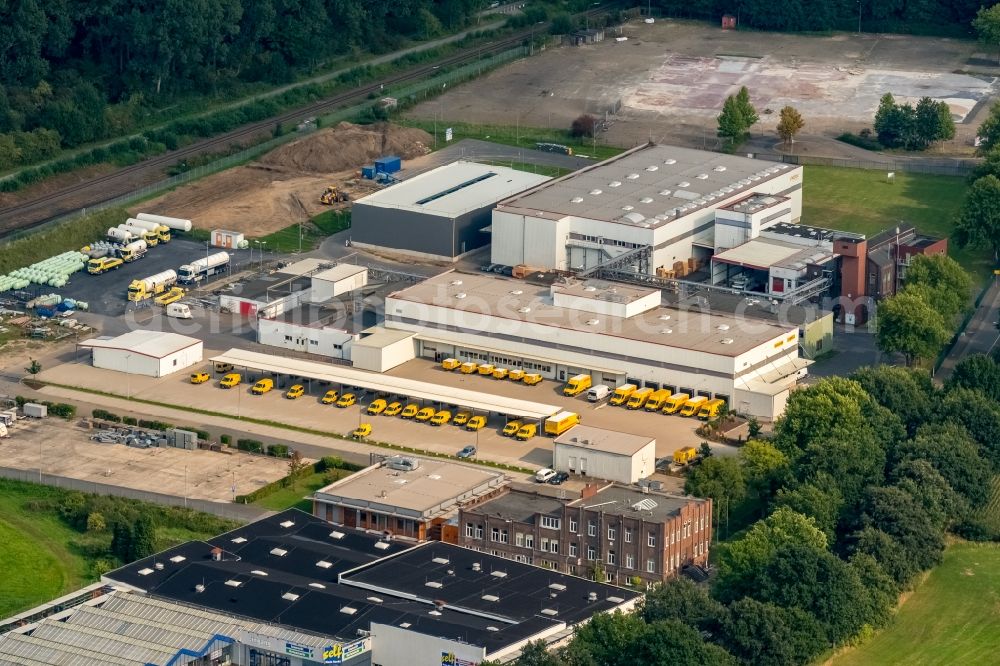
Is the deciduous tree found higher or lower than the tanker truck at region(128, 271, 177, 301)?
higher

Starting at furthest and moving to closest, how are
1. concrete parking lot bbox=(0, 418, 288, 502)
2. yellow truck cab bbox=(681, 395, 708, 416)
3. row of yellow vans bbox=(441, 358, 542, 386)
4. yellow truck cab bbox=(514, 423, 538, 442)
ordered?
row of yellow vans bbox=(441, 358, 542, 386)
yellow truck cab bbox=(681, 395, 708, 416)
yellow truck cab bbox=(514, 423, 538, 442)
concrete parking lot bbox=(0, 418, 288, 502)

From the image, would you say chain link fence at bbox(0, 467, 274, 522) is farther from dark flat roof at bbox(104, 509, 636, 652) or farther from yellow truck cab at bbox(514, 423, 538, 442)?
yellow truck cab at bbox(514, 423, 538, 442)

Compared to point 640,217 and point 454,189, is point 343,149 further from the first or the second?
point 640,217

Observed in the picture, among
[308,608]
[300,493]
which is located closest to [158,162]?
[300,493]

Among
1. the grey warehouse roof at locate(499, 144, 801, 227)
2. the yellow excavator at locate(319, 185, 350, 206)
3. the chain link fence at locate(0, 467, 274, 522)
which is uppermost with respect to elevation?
the grey warehouse roof at locate(499, 144, 801, 227)

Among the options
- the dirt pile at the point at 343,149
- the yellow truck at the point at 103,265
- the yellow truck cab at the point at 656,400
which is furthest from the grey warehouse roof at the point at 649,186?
the yellow truck at the point at 103,265

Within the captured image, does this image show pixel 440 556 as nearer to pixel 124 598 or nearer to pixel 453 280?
pixel 124 598

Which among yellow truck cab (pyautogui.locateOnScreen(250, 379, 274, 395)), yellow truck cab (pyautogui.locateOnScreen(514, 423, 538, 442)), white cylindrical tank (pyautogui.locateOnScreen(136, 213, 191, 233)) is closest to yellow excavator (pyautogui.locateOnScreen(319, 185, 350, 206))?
white cylindrical tank (pyautogui.locateOnScreen(136, 213, 191, 233))
